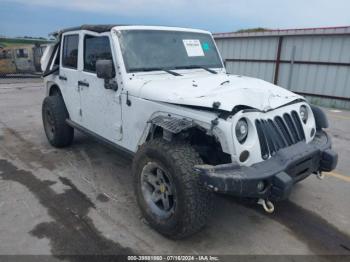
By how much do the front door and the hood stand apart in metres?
0.65

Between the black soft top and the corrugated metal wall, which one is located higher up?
the black soft top

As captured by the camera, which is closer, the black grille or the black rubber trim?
the black grille

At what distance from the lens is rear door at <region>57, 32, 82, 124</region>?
4658 millimetres

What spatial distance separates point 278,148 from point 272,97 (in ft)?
1.85

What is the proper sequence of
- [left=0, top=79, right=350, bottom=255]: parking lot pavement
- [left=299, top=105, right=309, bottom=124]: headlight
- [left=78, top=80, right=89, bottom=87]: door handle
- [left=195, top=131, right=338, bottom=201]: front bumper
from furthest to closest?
[left=78, top=80, right=89, bottom=87]: door handle → [left=299, top=105, right=309, bottom=124]: headlight → [left=0, top=79, right=350, bottom=255]: parking lot pavement → [left=195, top=131, right=338, bottom=201]: front bumper

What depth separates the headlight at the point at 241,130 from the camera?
2.68m

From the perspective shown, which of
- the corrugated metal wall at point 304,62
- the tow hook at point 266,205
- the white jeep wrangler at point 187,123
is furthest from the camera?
the corrugated metal wall at point 304,62

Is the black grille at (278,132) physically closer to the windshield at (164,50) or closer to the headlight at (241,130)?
the headlight at (241,130)

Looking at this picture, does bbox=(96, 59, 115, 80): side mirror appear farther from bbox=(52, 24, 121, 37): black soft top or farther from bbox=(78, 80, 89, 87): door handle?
bbox=(78, 80, 89, 87): door handle

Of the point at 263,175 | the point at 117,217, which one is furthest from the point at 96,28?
the point at 263,175

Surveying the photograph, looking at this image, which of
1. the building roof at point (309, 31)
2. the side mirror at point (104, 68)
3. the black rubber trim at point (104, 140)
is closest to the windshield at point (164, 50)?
the side mirror at point (104, 68)

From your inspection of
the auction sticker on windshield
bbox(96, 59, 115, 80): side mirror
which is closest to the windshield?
the auction sticker on windshield

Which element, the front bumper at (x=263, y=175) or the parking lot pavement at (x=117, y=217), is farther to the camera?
the parking lot pavement at (x=117, y=217)

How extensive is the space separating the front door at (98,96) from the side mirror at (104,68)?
0.18m
